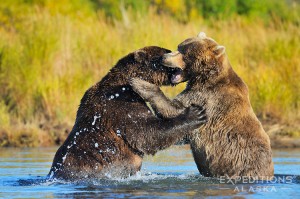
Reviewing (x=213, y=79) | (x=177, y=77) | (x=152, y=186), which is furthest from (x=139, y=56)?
(x=152, y=186)

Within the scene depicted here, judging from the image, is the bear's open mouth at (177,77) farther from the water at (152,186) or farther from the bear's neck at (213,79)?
the water at (152,186)

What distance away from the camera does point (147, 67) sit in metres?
10.5

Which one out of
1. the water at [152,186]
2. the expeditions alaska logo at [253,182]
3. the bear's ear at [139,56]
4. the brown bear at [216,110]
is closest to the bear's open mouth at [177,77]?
the brown bear at [216,110]

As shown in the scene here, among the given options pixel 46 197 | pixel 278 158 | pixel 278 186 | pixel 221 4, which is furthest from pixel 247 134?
pixel 221 4

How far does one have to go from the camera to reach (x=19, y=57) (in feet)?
57.5

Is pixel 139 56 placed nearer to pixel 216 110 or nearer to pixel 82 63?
pixel 216 110

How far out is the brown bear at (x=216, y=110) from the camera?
9719 mm

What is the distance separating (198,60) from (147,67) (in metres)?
0.72

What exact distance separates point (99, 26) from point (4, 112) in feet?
15.4

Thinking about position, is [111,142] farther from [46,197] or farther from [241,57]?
[241,57]

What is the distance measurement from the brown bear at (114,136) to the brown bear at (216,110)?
0.16 metres

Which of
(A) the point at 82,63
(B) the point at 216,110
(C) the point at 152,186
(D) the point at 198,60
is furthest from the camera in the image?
(A) the point at 82,63

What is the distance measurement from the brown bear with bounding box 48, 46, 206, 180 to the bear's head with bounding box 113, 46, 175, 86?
530 mm

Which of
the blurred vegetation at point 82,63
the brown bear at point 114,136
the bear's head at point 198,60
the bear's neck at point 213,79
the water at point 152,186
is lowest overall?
the water at point 152,186
